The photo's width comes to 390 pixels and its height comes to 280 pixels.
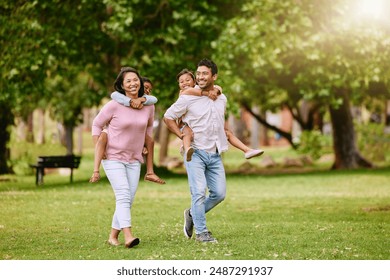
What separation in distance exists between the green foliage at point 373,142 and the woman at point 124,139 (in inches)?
963

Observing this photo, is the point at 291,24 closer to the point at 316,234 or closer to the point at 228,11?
the point at 228,11

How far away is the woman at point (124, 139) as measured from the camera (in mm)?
10094

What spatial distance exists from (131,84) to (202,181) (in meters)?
1.41

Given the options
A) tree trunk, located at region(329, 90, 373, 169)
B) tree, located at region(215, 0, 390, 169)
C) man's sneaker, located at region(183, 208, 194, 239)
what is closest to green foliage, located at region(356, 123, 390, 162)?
tree trunk, located at region(329, 90, 373, 169)

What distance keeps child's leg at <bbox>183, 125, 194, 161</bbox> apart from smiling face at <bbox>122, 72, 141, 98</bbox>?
723 mm

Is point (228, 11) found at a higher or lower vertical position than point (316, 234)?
higher

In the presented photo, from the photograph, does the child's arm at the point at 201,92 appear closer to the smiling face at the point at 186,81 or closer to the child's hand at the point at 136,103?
the smiling face at the point at 186,81

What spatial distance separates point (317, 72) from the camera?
2409 centimetres

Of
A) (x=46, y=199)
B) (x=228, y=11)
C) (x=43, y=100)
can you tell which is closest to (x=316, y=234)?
(x=46, y=199)

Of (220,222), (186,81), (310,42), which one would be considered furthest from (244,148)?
(310,42)

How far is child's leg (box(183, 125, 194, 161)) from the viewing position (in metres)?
10.1

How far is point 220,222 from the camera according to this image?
1356 cm
